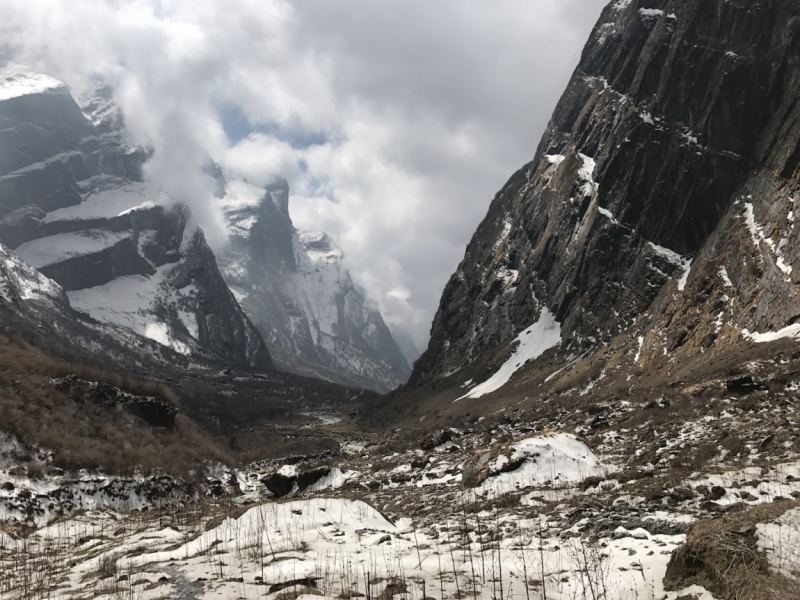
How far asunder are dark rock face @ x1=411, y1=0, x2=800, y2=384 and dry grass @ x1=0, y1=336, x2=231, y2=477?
43267 millimetres

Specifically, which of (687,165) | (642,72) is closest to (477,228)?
(642,72)

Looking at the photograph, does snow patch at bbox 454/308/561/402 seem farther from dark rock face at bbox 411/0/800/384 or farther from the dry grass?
the dry grass

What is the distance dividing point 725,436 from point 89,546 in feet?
64.1

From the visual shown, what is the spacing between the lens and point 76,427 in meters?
28.7

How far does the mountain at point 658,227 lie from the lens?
46188 millimetres

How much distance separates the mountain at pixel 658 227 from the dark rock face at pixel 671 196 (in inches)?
8.9

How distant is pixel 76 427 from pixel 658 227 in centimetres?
7243

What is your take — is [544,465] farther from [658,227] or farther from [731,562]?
[658,227]

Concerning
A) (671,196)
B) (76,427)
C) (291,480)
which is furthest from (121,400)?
(671,196)

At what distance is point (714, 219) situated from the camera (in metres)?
67.6

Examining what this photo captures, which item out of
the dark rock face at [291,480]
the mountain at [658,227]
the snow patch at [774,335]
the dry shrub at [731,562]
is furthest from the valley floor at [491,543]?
the snow patch at [774,335]

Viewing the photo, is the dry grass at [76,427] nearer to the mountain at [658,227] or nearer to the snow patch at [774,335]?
the mountain at [658,227]

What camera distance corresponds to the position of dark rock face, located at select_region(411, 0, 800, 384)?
4953cm

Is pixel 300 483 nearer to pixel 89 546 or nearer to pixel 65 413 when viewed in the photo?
pixel 65 413
